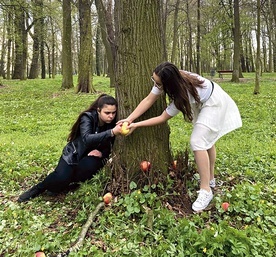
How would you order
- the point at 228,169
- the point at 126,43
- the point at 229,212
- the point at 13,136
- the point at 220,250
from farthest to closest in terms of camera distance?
the point at 13,136 → the point at 228,169 → the point at 126,43 → the point at 229,212 → the point at 220,250

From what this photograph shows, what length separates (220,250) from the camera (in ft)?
8.21

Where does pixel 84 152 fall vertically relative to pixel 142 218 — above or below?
above

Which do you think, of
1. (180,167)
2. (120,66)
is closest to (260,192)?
(180,167)

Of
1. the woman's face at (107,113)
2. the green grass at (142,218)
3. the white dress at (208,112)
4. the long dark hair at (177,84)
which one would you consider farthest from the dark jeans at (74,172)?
the long dark hair at (177,84)

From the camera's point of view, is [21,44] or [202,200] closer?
[202,200]

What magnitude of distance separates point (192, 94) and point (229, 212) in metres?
1.23

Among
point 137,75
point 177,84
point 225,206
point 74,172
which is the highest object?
point 137,75

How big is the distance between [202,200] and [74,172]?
4.99 feet

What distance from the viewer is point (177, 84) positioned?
3.05 meters

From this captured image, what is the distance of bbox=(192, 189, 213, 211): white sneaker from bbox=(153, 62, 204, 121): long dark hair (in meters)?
0.82

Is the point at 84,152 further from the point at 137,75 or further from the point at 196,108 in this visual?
the point at 196,108

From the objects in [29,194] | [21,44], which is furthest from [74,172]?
[21,44]

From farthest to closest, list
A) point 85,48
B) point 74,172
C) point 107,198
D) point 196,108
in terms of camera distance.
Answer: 1. point 85,48
2. point 74,172
3. point 196,108
4. point 107,198

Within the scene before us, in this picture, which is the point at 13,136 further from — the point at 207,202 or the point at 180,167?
the point at 207,202
